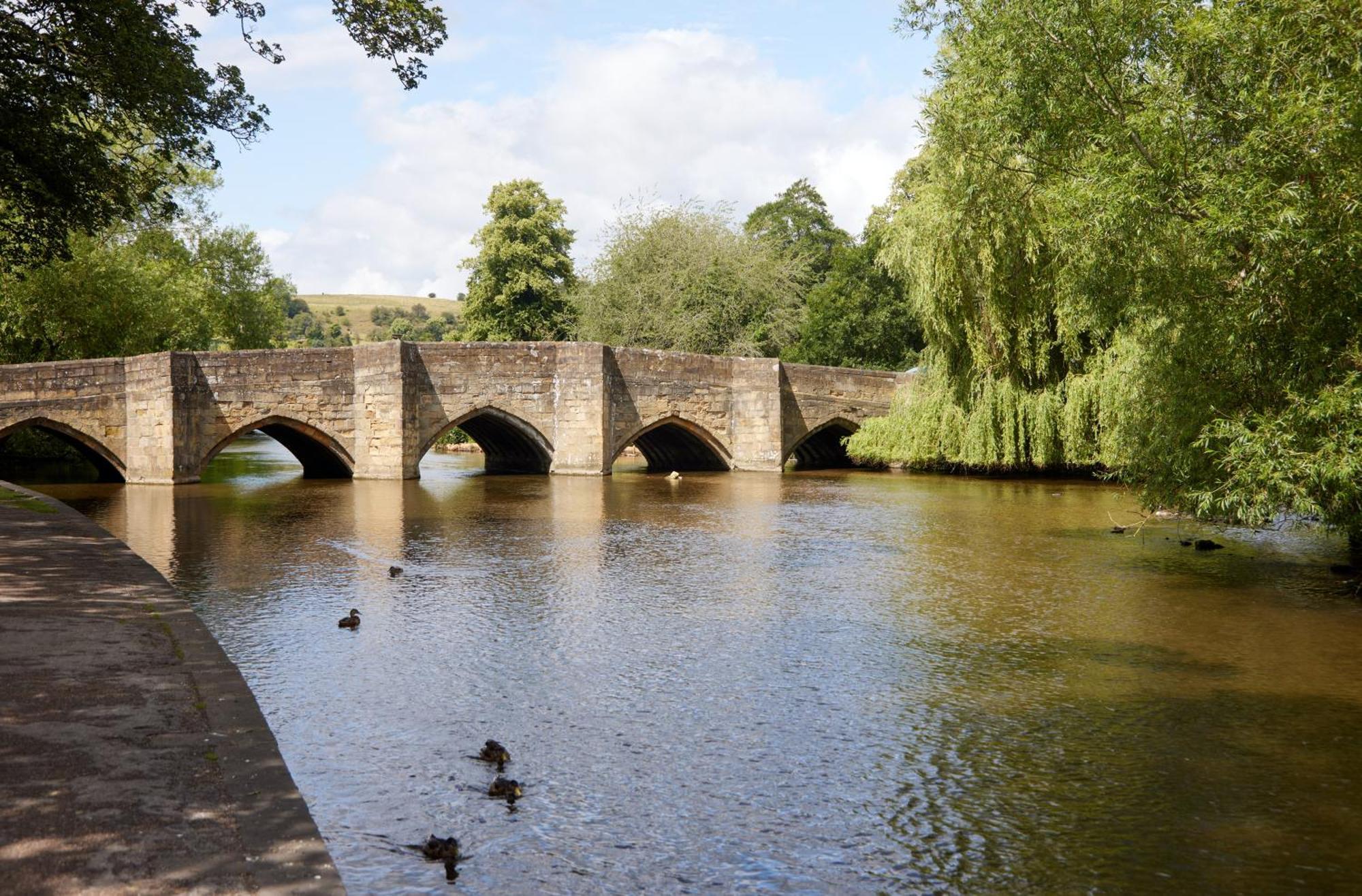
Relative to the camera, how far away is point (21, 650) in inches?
222

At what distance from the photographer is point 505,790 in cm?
472

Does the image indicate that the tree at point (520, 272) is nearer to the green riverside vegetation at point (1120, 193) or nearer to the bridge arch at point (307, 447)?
the bridge arch at point (307, 447)

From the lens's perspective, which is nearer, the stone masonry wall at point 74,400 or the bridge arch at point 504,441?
the stone masonry wall at point 74,400

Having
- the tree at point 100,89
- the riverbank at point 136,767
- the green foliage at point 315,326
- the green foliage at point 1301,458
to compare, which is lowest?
the riverbank at point 136,767

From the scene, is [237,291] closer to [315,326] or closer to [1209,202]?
[1209,202]

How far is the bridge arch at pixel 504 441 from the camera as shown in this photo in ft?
78.8

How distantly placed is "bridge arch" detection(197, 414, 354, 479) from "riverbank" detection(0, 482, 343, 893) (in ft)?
53.2

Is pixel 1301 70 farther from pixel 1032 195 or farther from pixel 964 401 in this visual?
pixel 964 401

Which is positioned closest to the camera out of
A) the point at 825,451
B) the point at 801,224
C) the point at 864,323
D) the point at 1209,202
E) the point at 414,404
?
the point at 1209,202

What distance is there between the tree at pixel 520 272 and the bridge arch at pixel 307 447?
1748 centimetres

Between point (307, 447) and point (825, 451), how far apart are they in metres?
14.4

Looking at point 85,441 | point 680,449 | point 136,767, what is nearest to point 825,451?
point 680,449

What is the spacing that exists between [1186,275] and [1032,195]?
11.4m

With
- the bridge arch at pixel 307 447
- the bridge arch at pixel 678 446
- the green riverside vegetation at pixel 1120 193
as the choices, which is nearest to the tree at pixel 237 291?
the bridge arch at pixel 307 447
